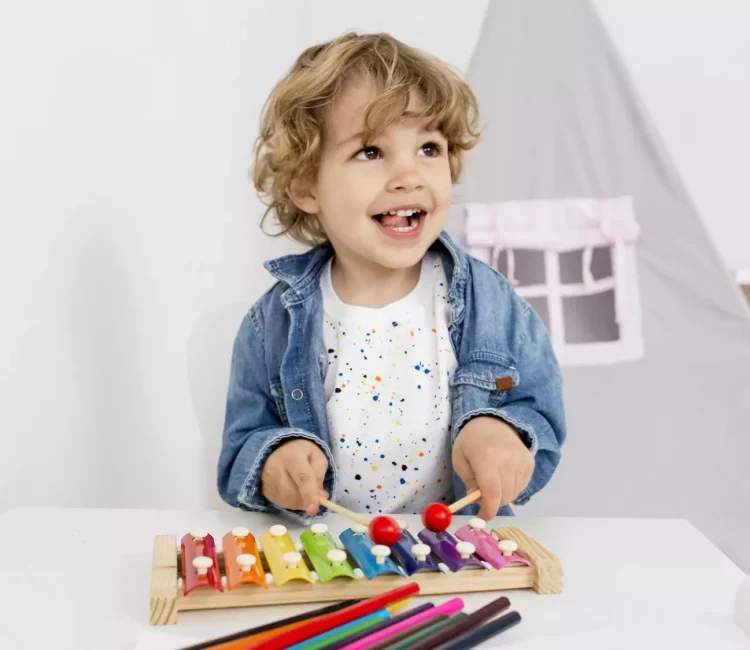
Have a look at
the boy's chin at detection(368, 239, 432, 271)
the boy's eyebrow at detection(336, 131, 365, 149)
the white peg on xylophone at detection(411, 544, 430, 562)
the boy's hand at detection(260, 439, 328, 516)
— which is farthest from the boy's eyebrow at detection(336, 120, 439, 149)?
the white peg on xylophone at detection(411, 544, 430, 562)

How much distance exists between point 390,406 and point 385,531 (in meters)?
0.29

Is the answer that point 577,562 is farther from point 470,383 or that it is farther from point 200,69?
point 200,69

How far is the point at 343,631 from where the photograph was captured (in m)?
A: 0.48

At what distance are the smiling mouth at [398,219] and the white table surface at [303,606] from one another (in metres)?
0.33

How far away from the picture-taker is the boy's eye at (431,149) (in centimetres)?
87

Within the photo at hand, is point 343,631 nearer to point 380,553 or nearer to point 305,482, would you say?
point 380,553

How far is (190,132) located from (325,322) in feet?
1.40

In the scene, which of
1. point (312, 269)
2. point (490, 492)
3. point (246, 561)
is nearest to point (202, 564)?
point (246, 561)

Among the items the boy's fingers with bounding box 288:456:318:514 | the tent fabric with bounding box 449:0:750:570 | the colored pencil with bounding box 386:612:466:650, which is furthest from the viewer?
the tent fabric with bounding box 449:0:750:570

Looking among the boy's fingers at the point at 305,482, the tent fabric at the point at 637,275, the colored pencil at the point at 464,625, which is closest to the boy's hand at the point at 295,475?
the boy's fingers at the point at 305,482

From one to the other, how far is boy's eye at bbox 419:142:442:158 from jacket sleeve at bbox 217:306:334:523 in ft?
0.93

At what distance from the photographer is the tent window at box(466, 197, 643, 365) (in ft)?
5.30

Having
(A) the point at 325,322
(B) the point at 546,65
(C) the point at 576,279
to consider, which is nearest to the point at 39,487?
(A) the point at 325,322

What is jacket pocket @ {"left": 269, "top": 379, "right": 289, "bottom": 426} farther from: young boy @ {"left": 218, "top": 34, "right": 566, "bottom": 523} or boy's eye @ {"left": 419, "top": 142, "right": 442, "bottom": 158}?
boy's eye @ {"left": 419, "top": 142, "right": 442, "bottom": 158}
